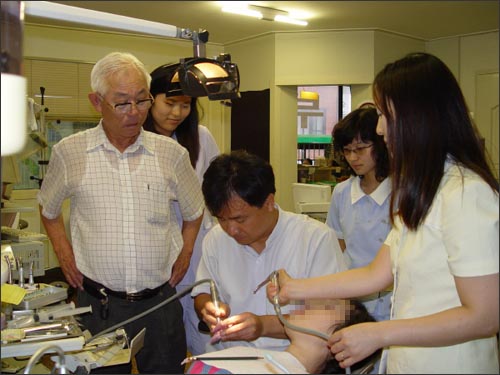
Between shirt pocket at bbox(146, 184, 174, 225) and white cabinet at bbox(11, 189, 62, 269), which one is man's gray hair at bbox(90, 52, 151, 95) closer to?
shirt pocket at bbox(146, 184, 174, 225)

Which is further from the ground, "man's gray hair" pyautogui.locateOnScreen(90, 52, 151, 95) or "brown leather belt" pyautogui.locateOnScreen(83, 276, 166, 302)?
"man's gray hair" pyautogui.locateOnScreen(90, 52, 151, 95)

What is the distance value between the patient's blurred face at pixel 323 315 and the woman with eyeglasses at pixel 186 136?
61cm

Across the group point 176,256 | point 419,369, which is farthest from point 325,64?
point 419,369

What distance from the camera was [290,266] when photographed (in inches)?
62.5

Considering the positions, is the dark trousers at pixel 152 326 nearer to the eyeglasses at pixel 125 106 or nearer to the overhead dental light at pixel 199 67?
the eyeglasses at pixel 125 106

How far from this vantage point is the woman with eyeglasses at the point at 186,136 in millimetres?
2008

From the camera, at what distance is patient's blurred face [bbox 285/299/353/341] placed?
1.33 metres

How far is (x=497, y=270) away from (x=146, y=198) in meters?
1.23

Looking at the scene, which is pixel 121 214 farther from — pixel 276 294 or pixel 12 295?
pixel 276 294

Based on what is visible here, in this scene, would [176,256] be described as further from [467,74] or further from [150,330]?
[467,74]

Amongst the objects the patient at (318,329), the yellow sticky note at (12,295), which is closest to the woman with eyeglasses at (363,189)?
the patient at (318,329)

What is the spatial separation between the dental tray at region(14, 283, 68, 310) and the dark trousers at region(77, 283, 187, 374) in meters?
0.17

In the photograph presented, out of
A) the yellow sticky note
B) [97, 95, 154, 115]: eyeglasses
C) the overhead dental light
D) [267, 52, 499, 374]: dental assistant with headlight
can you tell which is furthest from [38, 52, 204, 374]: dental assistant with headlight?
[267, 52, 499, 374]: dental assistant with headlight

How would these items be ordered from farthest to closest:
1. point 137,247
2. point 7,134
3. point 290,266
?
point 137,247
point 290,266
point 7,134
